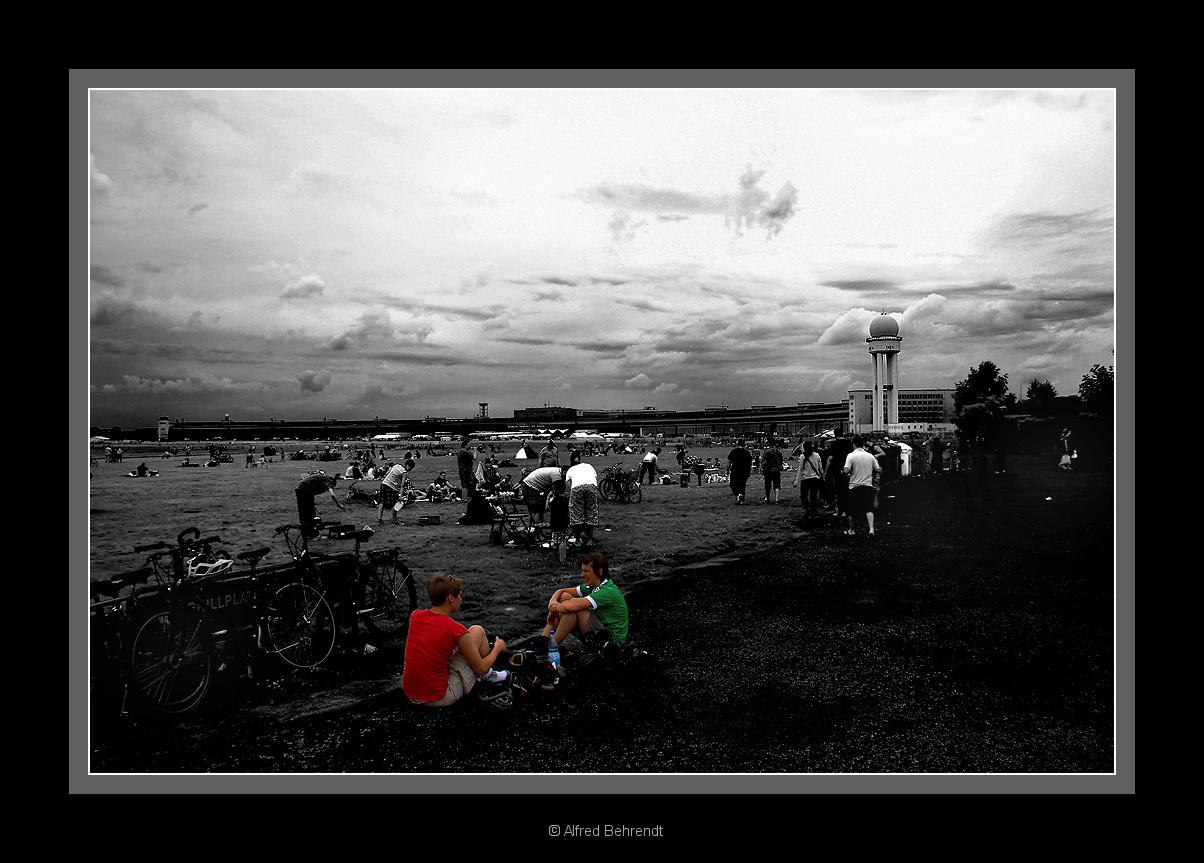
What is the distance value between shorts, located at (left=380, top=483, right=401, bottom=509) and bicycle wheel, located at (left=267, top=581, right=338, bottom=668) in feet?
22.5

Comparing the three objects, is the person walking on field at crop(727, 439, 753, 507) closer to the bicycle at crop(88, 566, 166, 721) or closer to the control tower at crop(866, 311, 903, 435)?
the control tower at crop(866, 311, 903, 435)

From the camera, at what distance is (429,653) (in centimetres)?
397

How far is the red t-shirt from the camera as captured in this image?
3.98 meters

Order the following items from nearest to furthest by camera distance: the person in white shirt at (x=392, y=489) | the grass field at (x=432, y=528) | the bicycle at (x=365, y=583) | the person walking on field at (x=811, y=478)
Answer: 1. the grass field at (x=432, y=528)
2. the bicycle at (x=365, y=583)
3. the person walking on field at (x=811, y=478)
4. the person in white shirt at (x=392, y=489)

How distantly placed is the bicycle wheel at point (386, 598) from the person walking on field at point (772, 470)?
8.05 m

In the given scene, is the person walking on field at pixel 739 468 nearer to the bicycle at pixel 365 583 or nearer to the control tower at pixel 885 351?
the control tower at pixel 885 351

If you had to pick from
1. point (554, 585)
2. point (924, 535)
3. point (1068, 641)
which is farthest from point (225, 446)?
point (924, 535)

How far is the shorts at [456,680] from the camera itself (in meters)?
4.06

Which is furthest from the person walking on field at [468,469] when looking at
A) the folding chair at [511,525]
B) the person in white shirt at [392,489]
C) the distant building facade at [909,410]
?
the distant building facade at [909,410]

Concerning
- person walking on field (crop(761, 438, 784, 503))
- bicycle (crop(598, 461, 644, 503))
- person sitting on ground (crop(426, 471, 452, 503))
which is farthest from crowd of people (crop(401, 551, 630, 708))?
person sitting on ground (crop(426, 471, 452, 503))

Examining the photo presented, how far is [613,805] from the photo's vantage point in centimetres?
414

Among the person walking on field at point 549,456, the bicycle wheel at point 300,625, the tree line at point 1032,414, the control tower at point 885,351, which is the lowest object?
the bicycle wheel at point 300,625
